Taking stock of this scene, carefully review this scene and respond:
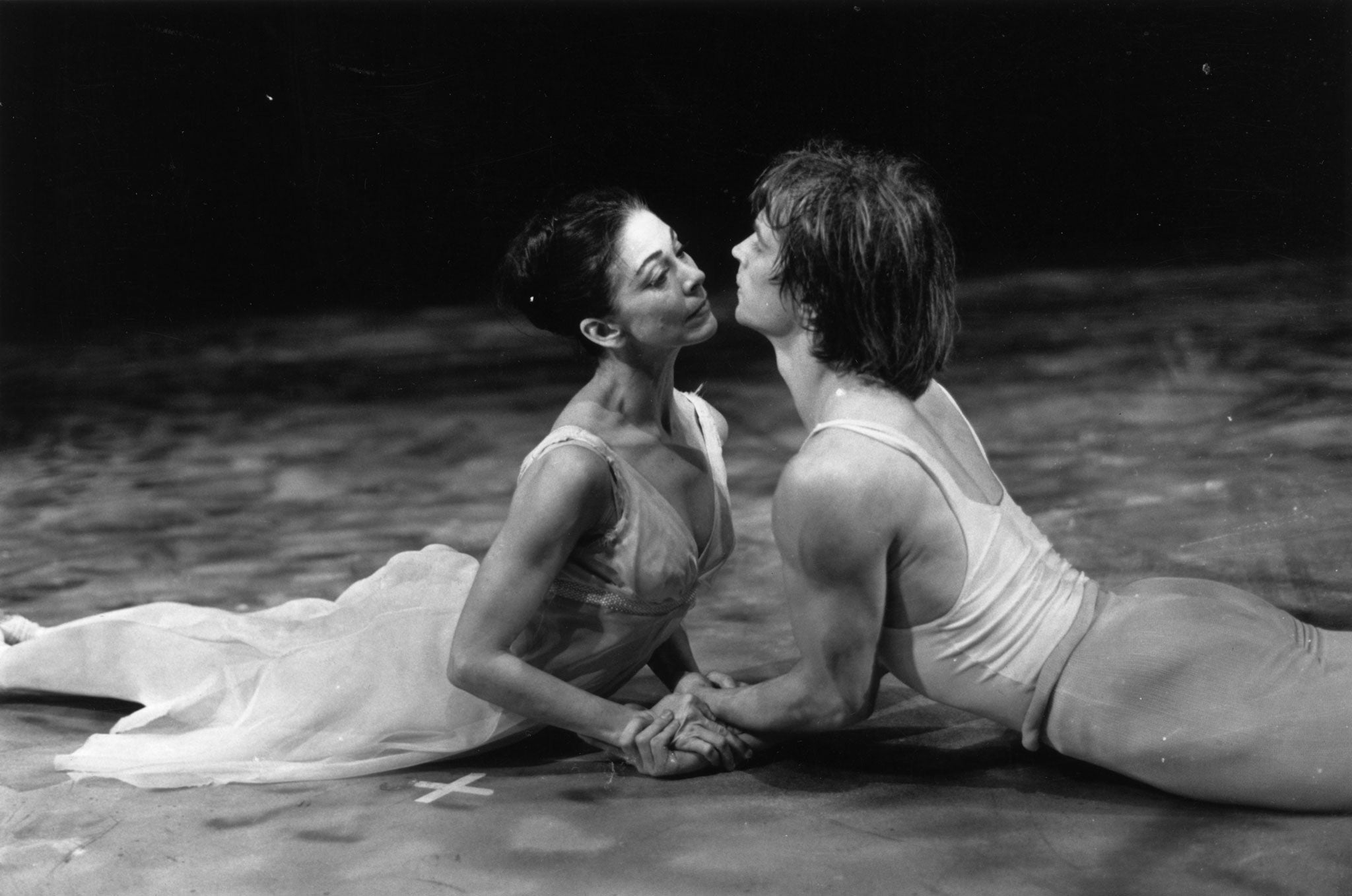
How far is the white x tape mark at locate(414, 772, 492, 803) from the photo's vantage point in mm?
2883

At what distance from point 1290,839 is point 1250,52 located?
4472 mm

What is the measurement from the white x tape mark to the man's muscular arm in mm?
647

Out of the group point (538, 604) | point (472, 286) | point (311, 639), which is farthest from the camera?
point (472, 286)

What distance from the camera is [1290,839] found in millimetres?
2428

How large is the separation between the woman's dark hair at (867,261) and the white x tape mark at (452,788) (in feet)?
3.63

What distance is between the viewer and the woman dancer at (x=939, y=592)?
8.16 ft

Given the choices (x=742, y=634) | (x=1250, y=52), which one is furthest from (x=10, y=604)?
(x=1250, y=52)

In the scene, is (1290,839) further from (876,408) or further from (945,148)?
(945,148)

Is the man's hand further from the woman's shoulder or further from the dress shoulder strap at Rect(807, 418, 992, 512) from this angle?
the dress shoulder strap at Rect(807, 418, 992, 512)

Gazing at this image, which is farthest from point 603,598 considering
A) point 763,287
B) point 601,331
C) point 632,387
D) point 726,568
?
point 726,568

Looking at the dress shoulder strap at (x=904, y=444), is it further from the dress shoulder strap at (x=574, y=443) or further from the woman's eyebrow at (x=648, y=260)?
the woman's eyebrow at (x=648, y=260)

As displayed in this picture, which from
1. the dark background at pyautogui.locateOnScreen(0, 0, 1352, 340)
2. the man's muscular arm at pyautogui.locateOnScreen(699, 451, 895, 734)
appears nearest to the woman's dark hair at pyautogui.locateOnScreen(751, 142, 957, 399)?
the man's muscular arm at pyautogui.locateOnScreen(699, 451, 895, 734)

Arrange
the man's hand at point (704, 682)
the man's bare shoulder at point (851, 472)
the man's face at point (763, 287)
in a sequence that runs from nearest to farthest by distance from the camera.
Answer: the man's bare shoulder at point (851, 472) → the man's face at point (763, 287) → the man's hand at point (704, 682)

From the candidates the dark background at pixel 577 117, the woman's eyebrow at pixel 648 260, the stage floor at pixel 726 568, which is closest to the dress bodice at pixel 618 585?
the stage floor at pixel 726 568
